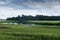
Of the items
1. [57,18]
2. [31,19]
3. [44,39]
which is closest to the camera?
[44,39]

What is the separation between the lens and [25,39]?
36.0m

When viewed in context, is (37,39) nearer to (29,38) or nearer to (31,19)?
(29,38)

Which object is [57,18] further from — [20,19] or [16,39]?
[16,39]

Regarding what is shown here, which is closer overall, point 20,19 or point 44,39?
point 44,39

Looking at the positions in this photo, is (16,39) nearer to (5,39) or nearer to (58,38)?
(5,39)

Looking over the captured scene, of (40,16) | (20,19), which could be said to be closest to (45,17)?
(40,16)

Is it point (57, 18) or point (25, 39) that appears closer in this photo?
point (25, 39)

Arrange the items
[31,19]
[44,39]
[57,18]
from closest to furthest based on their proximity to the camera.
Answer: [44,39] → [57,18] → [31,19]

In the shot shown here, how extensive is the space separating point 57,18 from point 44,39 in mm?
75926

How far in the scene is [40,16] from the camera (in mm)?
113312

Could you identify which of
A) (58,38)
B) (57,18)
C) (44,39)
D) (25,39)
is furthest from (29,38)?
(57,18)

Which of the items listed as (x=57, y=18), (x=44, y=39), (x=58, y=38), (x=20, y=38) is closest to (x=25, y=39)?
(x=20, y=38)

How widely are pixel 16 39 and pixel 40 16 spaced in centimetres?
7859

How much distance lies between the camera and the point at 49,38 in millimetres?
36094
